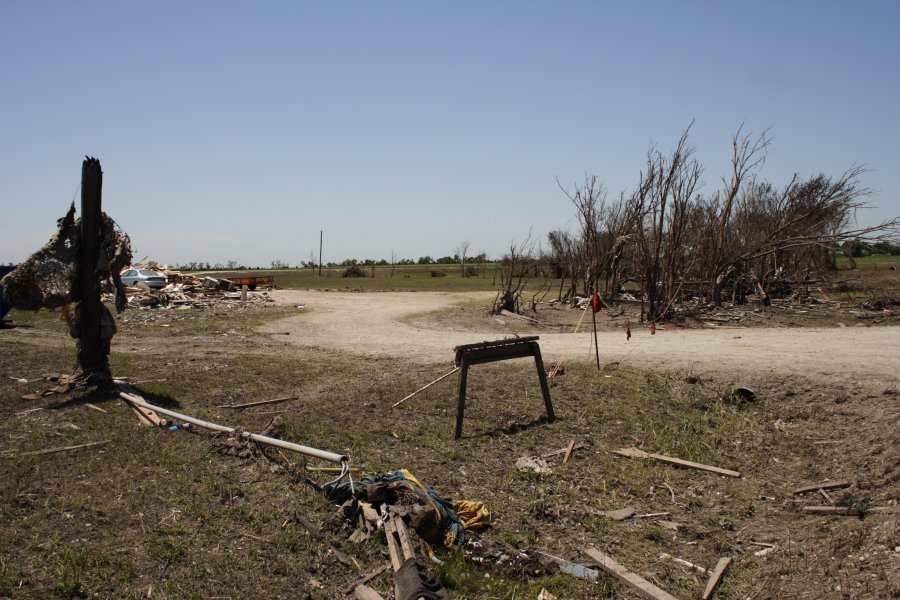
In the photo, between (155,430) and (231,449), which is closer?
(231,449)

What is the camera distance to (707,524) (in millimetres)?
5828

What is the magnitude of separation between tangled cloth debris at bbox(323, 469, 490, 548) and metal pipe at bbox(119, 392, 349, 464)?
27 centimetres

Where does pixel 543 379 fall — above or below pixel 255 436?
above

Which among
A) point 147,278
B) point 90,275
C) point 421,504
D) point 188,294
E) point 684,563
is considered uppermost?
point 90,275

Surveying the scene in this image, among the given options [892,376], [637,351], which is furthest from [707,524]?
[637,351]

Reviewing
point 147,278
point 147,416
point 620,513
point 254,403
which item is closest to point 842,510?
point 620,513

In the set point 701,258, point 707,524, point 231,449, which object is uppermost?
point 701,258

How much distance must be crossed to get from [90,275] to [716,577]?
8984 mm

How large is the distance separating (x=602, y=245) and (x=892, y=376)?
15076 millimetres

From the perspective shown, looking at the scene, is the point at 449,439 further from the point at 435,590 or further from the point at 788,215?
the point at 788,215

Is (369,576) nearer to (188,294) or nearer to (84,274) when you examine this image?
(84,274)

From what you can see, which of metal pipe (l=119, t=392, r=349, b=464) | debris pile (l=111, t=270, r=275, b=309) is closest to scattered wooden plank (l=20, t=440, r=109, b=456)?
metal pipe (l=119, t=392, r=349, b=464)

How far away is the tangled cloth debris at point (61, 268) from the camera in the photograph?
8.98 m

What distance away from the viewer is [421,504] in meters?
5.20
